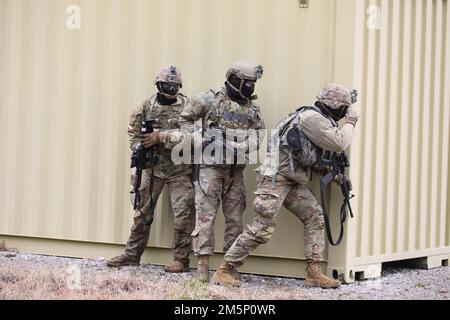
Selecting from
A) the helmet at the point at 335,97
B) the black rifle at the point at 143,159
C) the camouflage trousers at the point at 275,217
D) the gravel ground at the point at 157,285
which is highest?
the helmet at the point at 335,97

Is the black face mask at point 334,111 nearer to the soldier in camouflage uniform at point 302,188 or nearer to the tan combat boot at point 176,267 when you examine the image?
the soldier in camouflage uniform at point 302,188

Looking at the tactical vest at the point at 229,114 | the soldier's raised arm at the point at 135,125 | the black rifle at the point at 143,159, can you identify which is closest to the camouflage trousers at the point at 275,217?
the tactical vest at the point at 229,114

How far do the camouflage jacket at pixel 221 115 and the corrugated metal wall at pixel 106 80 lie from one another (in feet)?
1.48

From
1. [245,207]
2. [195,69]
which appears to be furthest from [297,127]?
[195,69]

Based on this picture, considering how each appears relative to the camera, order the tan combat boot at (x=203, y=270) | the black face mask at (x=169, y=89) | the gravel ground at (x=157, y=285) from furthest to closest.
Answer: the black face mask at (x=169, y=89), the tan combat boot at (x=203, y=270), the gravel ground at (x=157, y=285)

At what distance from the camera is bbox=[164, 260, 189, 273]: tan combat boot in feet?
24.9

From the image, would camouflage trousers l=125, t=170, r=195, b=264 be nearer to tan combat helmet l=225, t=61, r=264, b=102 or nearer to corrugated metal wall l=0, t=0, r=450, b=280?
corrugated metal wall l=0, t=0, r=450, b=280

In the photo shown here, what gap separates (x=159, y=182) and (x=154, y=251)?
2.80 ft

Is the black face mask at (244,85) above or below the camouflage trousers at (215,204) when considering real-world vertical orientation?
above

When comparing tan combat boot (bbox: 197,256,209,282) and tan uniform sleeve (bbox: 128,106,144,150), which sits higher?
tan uniform sleeve (bbox: 128,106,144,150)

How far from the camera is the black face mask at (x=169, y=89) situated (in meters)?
7.55

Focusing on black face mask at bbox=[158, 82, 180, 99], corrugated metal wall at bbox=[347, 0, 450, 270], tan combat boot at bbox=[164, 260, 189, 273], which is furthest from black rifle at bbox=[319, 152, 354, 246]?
black face mask at bbox=[158, 82, 180, 99]

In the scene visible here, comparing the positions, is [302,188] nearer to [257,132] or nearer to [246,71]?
[257,132]

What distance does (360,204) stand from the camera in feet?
23.9
